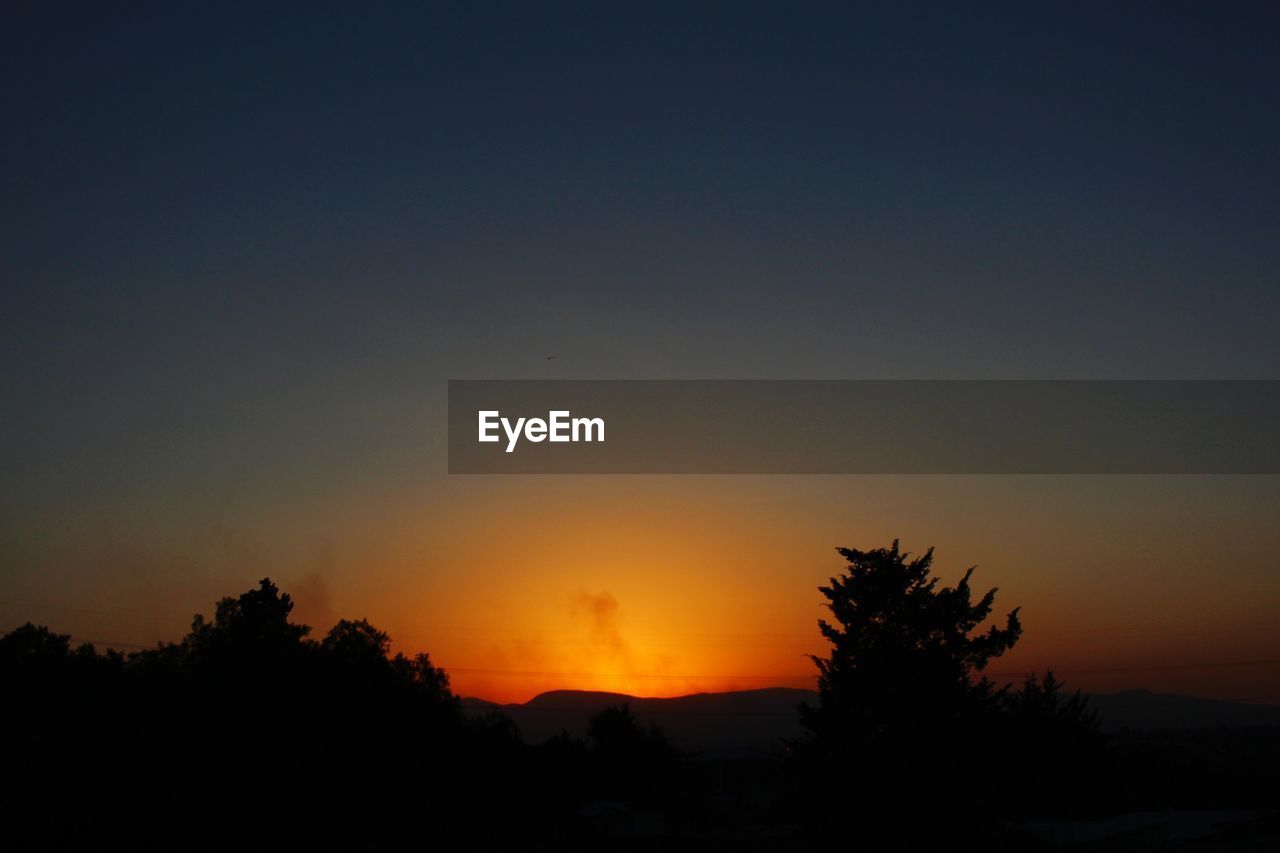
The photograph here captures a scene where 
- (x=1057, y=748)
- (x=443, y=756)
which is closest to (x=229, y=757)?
(x=443, y=756)

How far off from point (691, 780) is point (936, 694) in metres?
40.6

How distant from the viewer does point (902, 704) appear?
4506 centimetres

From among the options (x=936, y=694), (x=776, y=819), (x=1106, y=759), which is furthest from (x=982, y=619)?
(x=776, y=819)

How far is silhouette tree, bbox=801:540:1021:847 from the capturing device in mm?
43562

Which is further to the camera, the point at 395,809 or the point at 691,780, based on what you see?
→ the point at 691,780

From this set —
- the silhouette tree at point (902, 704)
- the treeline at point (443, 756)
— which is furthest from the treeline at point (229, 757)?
the silhouette tree at point (902, 704)

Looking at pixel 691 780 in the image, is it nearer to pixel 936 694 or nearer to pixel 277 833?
pixel 936 694

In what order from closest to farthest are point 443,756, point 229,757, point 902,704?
1. point 229,757
2. point 902,704
3. point 443,756

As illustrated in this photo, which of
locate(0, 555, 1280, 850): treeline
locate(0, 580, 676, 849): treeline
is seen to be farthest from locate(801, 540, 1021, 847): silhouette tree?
locate(0, 580, 676, 849): treeline

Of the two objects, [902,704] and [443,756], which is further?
[443,756]

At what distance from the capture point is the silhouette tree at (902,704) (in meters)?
43.6

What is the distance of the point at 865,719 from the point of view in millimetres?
45906

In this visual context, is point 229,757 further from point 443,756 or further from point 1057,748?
point 1057,748

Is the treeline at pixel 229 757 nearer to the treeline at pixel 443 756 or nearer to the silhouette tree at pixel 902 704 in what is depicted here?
the treeline at pixel 443 756
